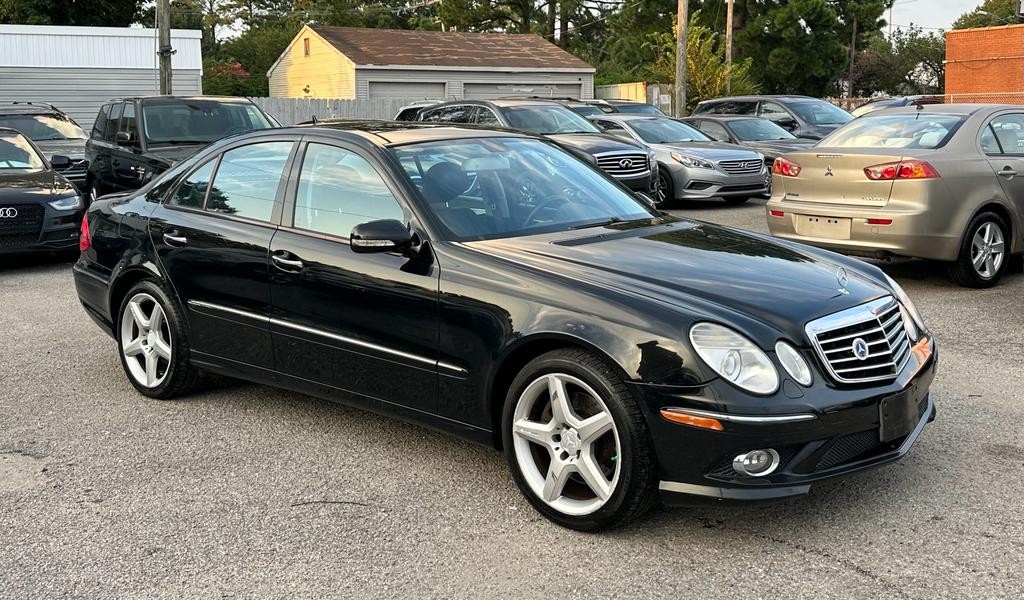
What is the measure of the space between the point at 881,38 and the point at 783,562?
270 feet

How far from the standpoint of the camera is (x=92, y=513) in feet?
13.8

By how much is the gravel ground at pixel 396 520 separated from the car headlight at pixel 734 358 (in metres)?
0.62

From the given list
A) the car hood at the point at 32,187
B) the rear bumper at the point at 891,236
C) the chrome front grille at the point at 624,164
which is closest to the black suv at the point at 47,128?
the car hood at the point at 32,187

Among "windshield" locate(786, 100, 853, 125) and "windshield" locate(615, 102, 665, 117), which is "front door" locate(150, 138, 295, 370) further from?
"windshield" locate(786, 100, 853, 125)

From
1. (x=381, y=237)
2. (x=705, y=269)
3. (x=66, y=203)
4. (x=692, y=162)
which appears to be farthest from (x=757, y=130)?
(x=381, y=237)

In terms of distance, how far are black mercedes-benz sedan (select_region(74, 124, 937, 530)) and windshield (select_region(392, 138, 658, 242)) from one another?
2 cm

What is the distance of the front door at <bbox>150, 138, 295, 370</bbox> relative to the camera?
16.7 feet

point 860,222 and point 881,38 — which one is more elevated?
point 881,38

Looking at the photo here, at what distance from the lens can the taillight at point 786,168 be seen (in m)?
9.12

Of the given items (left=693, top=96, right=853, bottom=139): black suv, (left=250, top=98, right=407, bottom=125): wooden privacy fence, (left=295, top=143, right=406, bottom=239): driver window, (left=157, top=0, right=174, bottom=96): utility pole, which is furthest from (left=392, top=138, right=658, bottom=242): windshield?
(left=250, top=98, right=407, bottom=125): wooden privacy fence

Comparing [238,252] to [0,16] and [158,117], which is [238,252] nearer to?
[158,117]

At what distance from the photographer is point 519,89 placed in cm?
4294

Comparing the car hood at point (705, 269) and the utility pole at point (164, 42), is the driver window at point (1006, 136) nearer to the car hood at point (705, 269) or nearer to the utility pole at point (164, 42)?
the car hood at point (705, 269)

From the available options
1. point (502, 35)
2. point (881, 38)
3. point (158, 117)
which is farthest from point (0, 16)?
point (881, 38)
